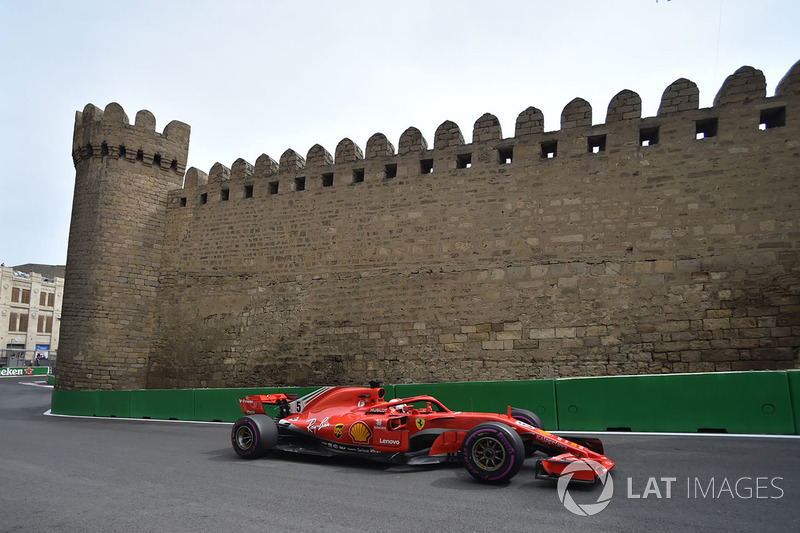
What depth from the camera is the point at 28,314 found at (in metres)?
46.2

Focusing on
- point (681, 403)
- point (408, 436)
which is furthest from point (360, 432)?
point (681, 403)

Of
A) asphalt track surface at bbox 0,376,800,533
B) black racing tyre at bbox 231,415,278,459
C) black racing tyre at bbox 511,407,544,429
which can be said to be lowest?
asphalt track surface at bbox 0,376,800,533

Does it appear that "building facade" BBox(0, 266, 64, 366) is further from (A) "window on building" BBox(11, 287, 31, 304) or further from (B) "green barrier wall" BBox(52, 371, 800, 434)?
(B) "green barrier wall" BBox(52, 371, 800, 434)

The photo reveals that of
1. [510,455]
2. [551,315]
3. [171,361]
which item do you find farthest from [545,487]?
[171,361]

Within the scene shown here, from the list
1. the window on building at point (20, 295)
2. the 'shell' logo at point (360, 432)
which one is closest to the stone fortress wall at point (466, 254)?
the 'shell' logo at point (360, 432)

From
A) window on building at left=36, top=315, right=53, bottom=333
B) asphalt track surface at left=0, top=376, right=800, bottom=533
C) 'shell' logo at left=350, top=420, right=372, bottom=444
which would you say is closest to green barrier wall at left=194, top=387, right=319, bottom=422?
asphalt track surface at left=0, top=376, right=800, bottom=533

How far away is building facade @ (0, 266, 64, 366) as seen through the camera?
4397cm

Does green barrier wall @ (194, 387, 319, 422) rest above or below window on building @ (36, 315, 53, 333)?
below

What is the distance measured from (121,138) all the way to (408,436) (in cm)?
1455

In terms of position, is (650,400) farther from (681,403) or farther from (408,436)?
(408,436)

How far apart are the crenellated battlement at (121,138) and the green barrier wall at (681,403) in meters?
14.0

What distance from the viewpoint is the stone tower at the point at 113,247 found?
14758 millimetres

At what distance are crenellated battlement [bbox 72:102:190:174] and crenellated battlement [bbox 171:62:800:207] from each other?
3.04 metres

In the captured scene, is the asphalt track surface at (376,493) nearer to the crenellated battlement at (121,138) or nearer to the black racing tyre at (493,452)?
the black racing tyre at (493,452)
